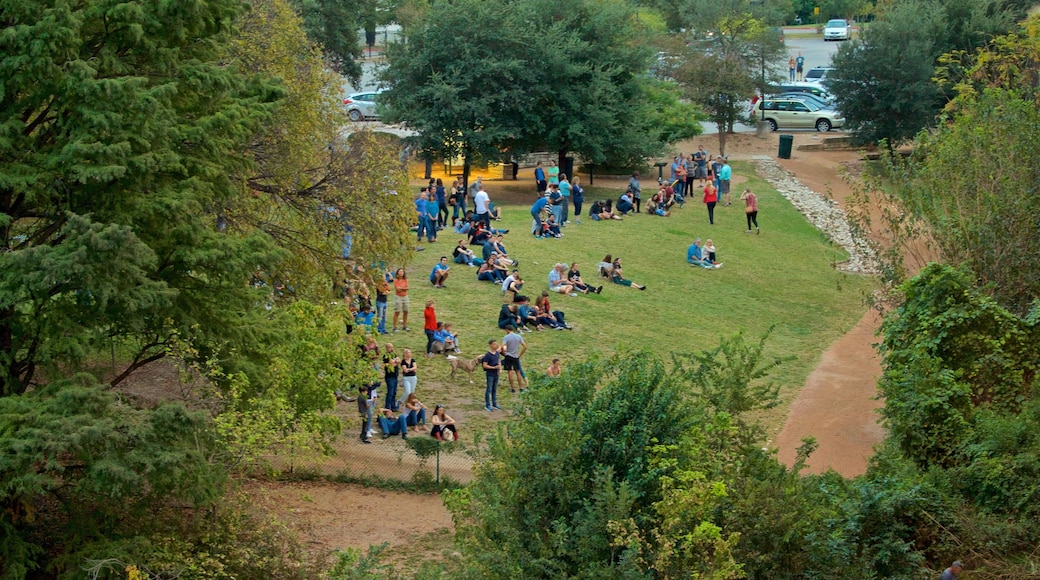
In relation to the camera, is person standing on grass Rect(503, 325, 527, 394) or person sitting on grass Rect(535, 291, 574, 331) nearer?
person standing on grass Rect(503, 325, 527, 394)

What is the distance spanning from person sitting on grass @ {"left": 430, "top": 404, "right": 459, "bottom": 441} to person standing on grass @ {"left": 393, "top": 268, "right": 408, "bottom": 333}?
4.30 meters

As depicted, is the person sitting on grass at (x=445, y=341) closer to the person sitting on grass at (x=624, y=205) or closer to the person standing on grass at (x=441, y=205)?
the person standing on grass at (x=441, y=205)

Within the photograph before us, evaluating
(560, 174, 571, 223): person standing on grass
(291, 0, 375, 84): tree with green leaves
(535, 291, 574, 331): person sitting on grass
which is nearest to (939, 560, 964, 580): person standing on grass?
(535, 291, 574, 331): person sitting on grass

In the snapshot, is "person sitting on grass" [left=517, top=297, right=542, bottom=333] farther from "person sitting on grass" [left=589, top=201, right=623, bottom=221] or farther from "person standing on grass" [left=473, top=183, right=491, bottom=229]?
"person sitting on grass" [left=589, top=201, right=623, bottom=221]

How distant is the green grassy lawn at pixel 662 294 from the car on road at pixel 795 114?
46.5 ft

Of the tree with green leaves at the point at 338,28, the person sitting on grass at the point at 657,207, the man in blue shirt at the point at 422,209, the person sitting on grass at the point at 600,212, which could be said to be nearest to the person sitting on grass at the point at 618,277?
the man in blue shirt at the point at 422,209

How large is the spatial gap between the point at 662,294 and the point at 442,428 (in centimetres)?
1141

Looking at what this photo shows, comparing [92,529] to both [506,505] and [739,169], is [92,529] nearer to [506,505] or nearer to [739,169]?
Answer: [506,505]

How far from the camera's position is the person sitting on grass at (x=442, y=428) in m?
Result: 19.8

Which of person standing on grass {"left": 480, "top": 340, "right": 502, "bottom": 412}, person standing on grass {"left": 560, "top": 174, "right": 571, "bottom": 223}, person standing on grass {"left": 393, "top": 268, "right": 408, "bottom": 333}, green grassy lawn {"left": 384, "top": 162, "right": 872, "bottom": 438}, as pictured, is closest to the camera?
person standing on grass {"left": 480, "top": 340, "right": 502, "bottom": 412}

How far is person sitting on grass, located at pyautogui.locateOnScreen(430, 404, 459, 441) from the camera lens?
19.8 m

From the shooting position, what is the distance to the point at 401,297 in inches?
942

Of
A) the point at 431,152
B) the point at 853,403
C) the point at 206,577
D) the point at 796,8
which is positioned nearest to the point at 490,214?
the point at 431,152

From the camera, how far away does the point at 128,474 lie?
39.9 ft
